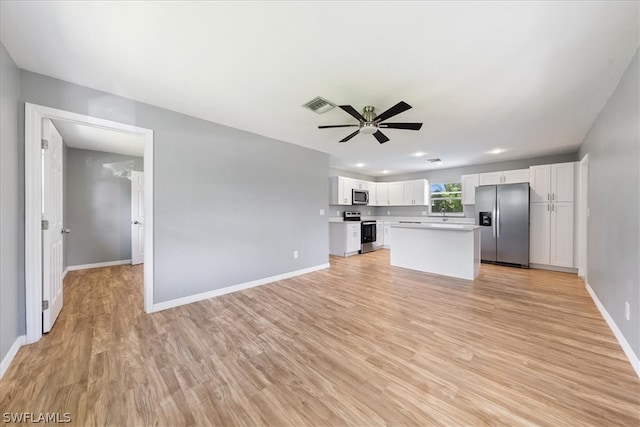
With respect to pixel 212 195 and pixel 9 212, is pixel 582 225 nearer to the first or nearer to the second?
pixel 212 195

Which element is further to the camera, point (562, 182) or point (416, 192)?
point (416, 192)

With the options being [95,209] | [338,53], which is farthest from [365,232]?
[95,209]

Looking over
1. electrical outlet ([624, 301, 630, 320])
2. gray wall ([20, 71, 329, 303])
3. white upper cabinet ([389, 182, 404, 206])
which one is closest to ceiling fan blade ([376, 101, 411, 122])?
gray wall ([20, 71, 329, 303])

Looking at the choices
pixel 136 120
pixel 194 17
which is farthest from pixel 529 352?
pixel 136 120

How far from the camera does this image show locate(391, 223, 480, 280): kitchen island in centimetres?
404

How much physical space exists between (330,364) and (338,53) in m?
2.45

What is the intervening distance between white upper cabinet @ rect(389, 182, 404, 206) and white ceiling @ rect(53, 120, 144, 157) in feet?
21.1

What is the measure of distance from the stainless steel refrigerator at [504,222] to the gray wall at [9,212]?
6.66m

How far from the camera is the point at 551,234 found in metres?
4.68

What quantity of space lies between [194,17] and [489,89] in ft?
8.79

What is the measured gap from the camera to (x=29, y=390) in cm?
155

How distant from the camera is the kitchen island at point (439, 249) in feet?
13.2

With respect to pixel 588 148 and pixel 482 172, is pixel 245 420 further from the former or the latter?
pixel 482 172

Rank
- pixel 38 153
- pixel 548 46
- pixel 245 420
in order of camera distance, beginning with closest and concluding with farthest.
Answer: pixel 245 420
pixel 548 46
pixel 38 153
